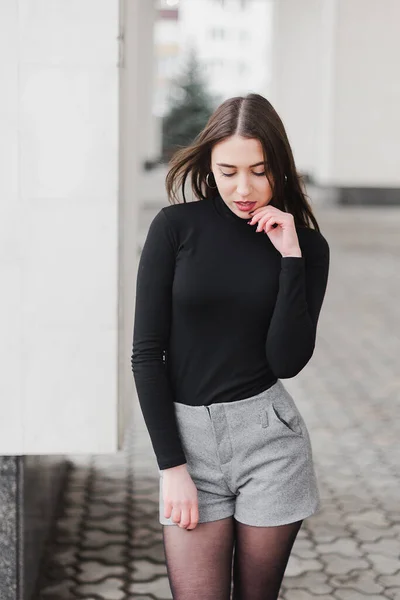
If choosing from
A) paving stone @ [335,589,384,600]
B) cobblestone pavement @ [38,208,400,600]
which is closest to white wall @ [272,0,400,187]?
cobblestone pavement @ [38,208,400,600]

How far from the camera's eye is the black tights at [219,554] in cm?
209

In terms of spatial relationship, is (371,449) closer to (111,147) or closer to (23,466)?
(23,466)

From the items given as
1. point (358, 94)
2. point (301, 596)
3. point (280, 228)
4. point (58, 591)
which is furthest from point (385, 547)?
point (358, 94)

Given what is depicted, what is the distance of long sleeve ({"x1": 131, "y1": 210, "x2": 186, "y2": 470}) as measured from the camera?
2023mm

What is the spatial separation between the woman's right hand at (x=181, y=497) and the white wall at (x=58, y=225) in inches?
39.1

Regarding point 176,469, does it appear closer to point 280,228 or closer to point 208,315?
point 208,315

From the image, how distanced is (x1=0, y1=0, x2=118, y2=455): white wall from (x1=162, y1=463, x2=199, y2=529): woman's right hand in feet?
3.26

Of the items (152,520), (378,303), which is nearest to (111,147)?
(152,520)

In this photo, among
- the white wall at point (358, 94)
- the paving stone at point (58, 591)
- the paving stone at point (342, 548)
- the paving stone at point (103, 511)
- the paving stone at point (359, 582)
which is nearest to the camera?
the paving stone at point (58, 591)

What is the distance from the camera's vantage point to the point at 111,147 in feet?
9.34

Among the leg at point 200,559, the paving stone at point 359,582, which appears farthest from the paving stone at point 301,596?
the leg at point 200,559

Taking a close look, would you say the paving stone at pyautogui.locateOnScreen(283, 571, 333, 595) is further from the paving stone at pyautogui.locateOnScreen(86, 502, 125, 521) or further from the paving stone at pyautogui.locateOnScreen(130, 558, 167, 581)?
the paving stone at pyautogui.locateOnScreen(86, 502, 125, 521)

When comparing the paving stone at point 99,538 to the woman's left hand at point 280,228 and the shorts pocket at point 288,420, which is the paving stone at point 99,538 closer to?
the shorts pocket at point 288,420

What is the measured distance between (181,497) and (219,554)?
0.61ft
